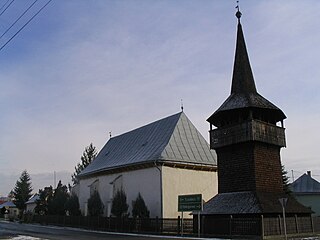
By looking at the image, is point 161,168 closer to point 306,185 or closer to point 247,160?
point 247,160

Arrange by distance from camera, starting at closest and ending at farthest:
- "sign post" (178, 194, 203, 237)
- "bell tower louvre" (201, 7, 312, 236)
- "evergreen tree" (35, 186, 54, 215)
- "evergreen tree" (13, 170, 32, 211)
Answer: "bell tower louvre" (201, 7, 312, 236) → "sign post" (178, 194, 203, 237) → "evergreen tree" (35, 186, 54, 215) → "evergreen tree" (13, 170, 32, 211)

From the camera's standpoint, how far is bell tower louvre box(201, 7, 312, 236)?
23.7 m

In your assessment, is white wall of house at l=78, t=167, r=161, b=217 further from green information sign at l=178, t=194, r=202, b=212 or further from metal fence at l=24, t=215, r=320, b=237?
green information sign at l=178, t=194, r=202, b=212

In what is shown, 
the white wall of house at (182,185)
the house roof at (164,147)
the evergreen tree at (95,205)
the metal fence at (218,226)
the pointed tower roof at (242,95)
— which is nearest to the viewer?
the metal fence at (218,226)

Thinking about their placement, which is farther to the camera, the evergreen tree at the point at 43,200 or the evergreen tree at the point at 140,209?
the evergreen tree at the point at 43,200

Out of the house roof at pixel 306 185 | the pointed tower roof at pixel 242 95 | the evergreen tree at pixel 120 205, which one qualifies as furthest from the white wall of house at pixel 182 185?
the house roof at pixel 306 185

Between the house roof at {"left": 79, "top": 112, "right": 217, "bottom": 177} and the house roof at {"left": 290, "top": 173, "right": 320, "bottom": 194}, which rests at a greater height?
the house roof at {"left": 79, "top": 112, "right": 217, "bottom": 177}

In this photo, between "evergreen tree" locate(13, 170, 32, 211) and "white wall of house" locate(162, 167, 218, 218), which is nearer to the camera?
"white wall of house" locate(162, 167, 218, 218)

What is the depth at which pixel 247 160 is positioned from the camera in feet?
83.3

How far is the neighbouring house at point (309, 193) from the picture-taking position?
170 ft

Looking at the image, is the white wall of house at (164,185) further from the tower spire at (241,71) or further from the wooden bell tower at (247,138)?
the tower spire at (241,71)

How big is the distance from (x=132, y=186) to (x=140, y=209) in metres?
3.87

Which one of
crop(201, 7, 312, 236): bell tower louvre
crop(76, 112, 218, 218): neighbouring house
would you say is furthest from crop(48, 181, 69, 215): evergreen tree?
Result: crop(201, 7, 312, 236): bell tower louvre

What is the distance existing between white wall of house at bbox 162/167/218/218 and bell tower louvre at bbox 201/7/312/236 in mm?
5925
